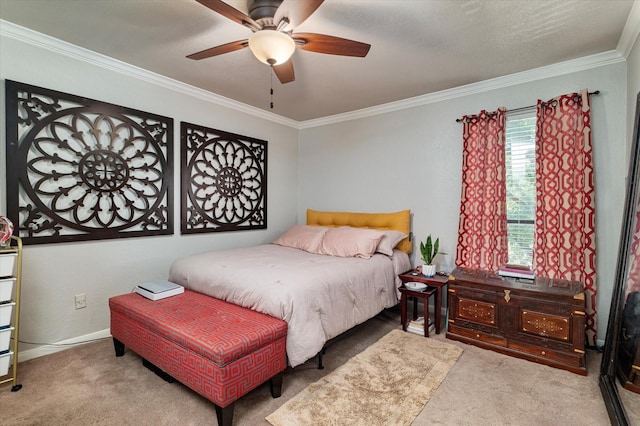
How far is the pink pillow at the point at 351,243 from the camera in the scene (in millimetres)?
3067

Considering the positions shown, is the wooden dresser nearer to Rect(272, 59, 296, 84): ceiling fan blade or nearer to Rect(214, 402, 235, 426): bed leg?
Rect(214, 402, 235, 426): bed leg

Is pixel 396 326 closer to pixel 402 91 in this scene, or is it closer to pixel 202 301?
pixel 202 301

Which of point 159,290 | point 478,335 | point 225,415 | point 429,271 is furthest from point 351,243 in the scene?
point 225,415

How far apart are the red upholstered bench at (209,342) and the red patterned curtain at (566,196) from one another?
7.94 ft

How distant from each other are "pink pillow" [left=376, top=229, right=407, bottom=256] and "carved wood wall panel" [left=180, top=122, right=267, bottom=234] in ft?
5.59

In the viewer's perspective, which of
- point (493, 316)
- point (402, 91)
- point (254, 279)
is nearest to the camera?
point (254, 279)

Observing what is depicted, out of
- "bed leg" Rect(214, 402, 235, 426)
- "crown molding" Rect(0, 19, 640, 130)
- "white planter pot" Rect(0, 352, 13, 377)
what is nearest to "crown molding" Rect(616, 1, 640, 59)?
"crown molding" Rect(0, 19, 640, 130)

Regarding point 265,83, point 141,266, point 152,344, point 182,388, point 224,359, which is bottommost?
point 182,388

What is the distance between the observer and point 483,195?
3.04 metres

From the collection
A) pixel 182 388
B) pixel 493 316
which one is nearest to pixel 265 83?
pixel 182 388

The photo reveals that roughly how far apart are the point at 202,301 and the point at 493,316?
2.33 meters

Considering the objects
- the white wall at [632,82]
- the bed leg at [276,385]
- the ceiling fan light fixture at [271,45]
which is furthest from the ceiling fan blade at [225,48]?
the white wall at [632,82]

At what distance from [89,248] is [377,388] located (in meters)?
2.60

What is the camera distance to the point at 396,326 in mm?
3078
